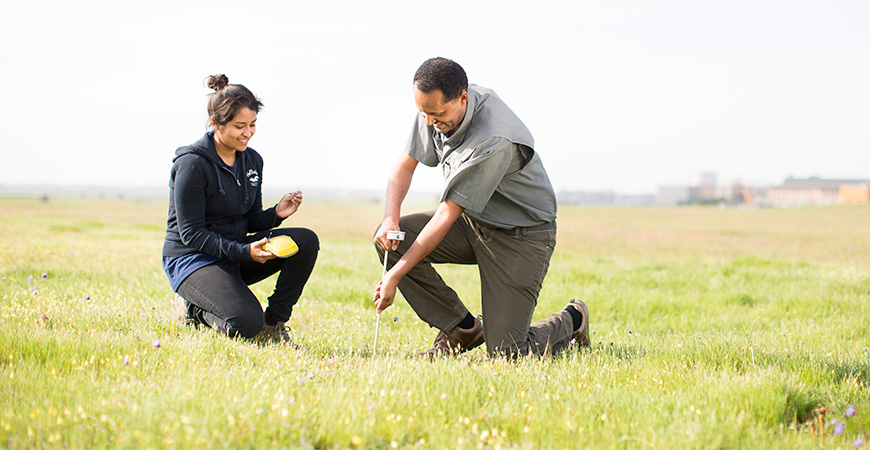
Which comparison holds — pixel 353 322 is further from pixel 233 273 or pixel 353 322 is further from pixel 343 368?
pixel 343 368

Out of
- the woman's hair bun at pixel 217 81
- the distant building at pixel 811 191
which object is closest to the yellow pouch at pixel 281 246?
the woman's hair bun at pixel 217 81

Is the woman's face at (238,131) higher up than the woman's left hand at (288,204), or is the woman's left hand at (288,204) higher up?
the woman's face at (238,131)

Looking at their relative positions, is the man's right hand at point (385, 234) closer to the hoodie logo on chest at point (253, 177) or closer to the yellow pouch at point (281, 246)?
the yellow pouch at point (281, 246)

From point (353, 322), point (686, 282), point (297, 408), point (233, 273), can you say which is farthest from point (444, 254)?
point (686, 282)

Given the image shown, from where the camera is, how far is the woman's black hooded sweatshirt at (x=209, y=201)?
516 cm

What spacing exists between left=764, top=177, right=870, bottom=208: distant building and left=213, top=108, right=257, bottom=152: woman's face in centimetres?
16407

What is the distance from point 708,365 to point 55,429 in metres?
4.10

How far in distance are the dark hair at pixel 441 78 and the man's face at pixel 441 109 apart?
1.3 inches

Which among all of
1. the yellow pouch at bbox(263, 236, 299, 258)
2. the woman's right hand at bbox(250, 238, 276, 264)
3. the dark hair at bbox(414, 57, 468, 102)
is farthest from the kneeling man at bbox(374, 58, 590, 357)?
the woman's right hand at bbox(250, 238, 276, 264)

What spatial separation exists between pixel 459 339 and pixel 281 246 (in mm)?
1815

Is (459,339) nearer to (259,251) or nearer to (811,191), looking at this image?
(259,251)

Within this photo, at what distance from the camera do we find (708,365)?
466cm

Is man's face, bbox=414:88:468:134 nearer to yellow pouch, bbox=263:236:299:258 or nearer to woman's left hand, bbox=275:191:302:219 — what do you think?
yellow pouch, bbox=263:236:299:258

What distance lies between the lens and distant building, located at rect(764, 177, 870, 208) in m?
152
